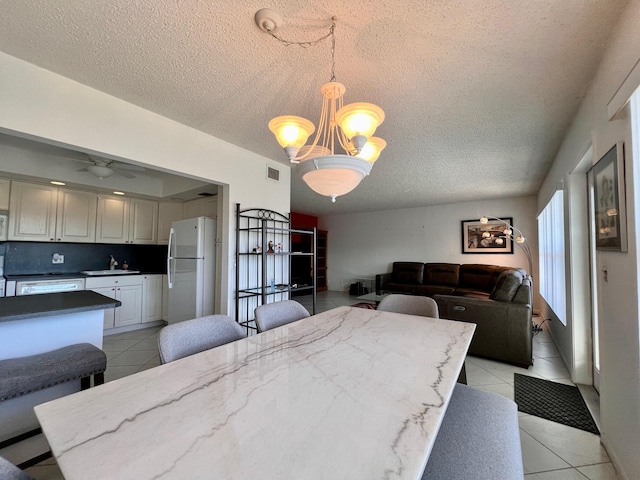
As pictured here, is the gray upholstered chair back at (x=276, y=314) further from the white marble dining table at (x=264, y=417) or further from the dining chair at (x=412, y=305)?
the dining chair at (x=412, y=305)

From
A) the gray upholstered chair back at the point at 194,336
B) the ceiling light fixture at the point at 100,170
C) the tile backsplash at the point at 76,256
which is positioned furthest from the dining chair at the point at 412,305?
the tile backsplash at the point at 76,256

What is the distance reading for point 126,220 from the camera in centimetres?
412

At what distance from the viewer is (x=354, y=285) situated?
7.07 metres

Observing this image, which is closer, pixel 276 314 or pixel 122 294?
pixel 276 314

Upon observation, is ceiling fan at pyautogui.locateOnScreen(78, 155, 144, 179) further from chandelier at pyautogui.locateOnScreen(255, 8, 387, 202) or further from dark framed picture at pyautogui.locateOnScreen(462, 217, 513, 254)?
dark framed picture at pyautogui.locateOnScreen(462, 217, 513, 254)

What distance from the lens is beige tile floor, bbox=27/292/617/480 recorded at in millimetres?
1485

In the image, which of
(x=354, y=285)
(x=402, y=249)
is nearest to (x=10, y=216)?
(x=354, y=285)

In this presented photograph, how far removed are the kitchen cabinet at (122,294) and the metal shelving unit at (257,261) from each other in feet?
6.24

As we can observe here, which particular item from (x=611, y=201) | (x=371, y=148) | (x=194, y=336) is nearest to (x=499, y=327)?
(x=611, y=201)

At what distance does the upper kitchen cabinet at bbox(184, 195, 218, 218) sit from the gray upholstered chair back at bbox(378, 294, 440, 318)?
294 cm

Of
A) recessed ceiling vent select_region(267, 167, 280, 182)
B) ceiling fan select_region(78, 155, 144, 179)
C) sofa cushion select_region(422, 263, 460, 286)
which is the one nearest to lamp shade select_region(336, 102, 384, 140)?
recessed ceiling vent select_region(267, 167, 280, 182)

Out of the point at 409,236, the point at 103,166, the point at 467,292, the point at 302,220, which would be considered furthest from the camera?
the point at 302,220

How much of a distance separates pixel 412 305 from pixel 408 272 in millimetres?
4488

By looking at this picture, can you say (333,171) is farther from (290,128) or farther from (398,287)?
(398,287)
